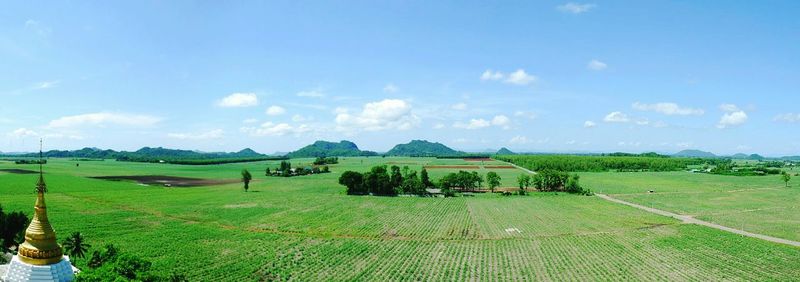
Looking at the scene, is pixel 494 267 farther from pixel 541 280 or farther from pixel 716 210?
pixel 716 210

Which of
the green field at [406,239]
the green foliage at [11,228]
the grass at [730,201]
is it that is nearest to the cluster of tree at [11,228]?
the green foliage at [11,228]

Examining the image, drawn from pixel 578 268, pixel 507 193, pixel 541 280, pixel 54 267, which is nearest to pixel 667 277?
pixel 578 268

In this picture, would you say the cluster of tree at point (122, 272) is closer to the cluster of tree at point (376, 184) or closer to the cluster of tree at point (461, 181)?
the cluster of tree at point (376, 184)

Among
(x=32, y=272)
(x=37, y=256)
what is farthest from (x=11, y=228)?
(x=37, y=256)

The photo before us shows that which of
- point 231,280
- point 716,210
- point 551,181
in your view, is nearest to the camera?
point 231,280

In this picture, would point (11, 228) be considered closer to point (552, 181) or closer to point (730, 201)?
point (552, 181)

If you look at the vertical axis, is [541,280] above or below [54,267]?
below
